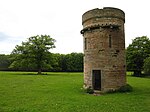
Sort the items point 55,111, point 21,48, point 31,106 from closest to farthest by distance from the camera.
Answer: point 55,111 < point 31,106 < point 21,48

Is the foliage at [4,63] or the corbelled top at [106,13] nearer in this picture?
the corbelled top at [106,13]

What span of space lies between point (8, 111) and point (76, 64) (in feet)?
221

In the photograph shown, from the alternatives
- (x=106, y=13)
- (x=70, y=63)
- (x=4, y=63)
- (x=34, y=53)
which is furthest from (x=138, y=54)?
(x=4, y=63)

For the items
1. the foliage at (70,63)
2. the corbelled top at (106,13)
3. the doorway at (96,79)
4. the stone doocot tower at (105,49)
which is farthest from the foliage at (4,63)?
the corbelled top at (106,13)

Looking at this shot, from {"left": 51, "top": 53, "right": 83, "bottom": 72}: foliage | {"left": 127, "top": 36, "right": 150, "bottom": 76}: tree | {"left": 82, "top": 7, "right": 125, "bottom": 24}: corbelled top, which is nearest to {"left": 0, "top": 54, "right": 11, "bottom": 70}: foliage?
{"left": 51, "top": 53, "right": 83, "bottom": 72}: foliage

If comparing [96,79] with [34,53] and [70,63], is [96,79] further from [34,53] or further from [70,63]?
[70,63]

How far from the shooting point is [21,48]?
56.5 meters

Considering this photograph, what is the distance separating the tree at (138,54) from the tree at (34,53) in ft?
71.9

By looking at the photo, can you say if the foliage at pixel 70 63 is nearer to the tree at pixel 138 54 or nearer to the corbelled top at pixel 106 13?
the tree at pixel 138 54

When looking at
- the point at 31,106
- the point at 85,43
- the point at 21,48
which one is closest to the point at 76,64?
the point at 21,48

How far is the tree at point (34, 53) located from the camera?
178 ft

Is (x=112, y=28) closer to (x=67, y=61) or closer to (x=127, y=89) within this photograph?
(x=127, y=89)

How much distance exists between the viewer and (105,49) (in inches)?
811

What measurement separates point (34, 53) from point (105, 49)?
37.0 meters
